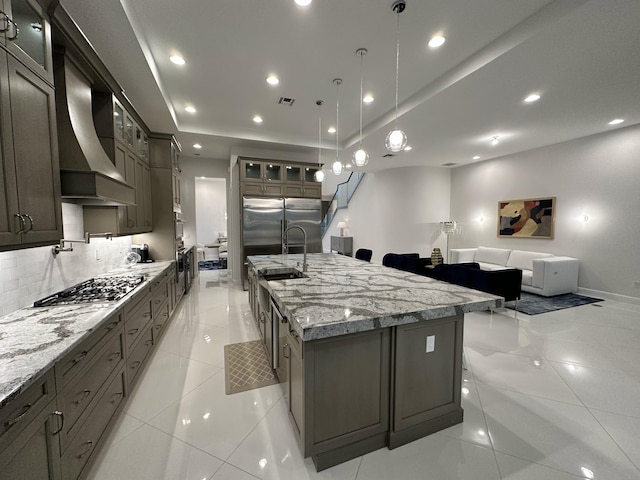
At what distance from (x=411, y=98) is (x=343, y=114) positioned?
3.68ft

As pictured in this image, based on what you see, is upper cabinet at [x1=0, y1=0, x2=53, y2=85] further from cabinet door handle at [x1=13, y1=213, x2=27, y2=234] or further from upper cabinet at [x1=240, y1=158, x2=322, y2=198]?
upper cabinet at [x1=240, y1=158, x2=322, y2=198]

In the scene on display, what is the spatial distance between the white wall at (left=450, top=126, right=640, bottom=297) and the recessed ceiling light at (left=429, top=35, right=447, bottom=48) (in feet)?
15.3

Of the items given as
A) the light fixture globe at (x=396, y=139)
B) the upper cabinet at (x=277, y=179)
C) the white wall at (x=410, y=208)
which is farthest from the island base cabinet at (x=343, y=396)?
the white wall at (x=410, y=208)

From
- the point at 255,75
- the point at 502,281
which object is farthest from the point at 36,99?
the point at 502,281

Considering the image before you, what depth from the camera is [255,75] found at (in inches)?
127

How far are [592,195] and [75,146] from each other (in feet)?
25.6

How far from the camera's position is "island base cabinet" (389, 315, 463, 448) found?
1.66 metres

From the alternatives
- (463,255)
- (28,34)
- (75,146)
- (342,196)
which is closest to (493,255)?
(463,255)

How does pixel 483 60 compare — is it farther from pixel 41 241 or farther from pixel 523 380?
pixel 41 241

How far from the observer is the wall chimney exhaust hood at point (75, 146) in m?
1.85

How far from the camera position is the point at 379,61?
2.92 m

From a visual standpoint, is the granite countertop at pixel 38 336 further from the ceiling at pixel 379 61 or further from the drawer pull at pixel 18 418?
the ceiling at pixel 379 61

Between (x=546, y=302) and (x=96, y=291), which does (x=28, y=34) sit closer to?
(x=96, y=291)

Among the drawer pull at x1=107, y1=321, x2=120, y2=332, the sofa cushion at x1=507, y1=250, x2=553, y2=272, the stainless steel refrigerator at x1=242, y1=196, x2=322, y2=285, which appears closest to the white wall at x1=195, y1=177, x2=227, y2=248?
the stainless steel refrigerator at x1=242, y1=196, x2=322, y2=285
